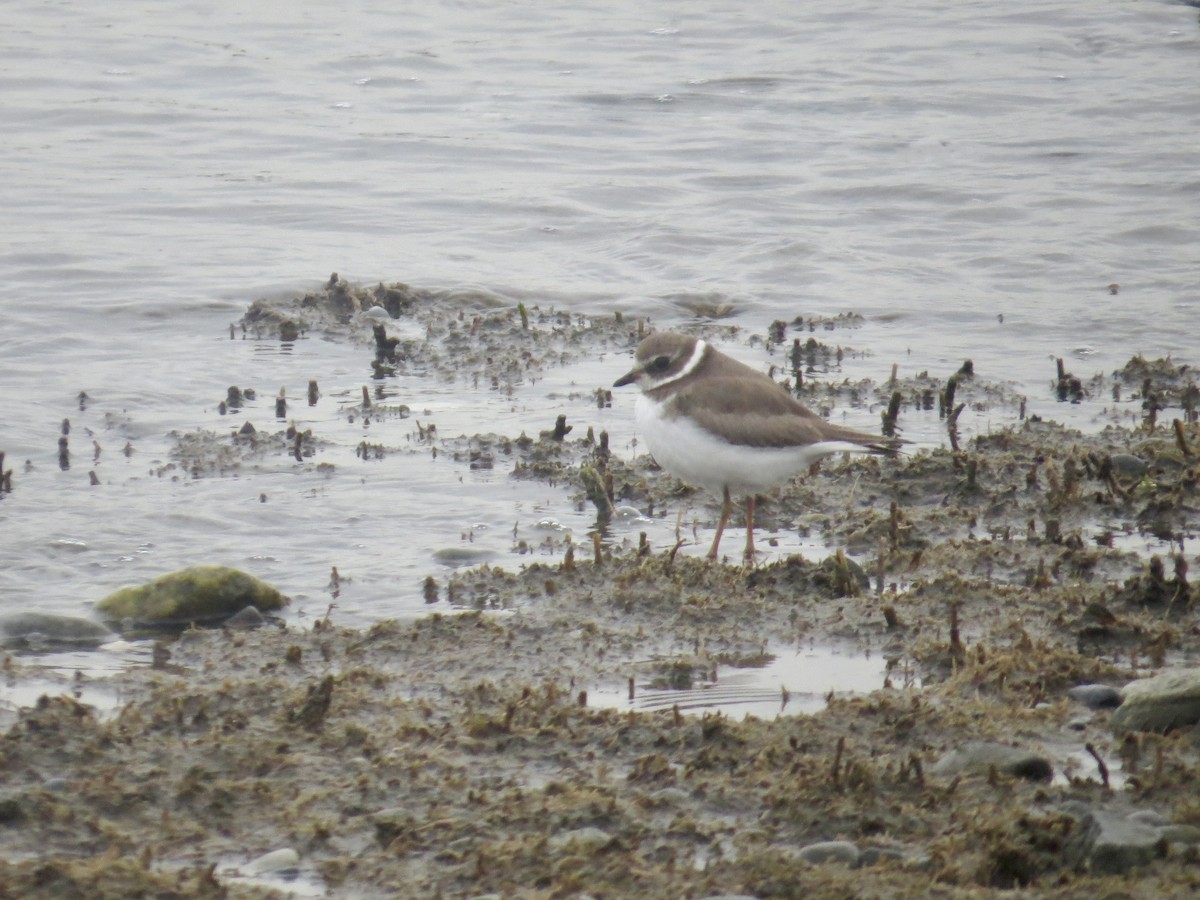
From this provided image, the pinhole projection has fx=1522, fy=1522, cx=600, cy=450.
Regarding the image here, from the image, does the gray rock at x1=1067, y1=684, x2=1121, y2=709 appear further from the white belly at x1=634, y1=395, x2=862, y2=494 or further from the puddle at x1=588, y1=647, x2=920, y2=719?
the white belly at x1=634, y1=395, x2=862, y2=494

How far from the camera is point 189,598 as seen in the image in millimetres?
6895

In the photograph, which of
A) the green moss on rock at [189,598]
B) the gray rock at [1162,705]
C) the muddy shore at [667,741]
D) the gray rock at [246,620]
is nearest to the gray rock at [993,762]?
the muddy shore at [667,741]

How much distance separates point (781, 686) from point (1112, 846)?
6.32ft

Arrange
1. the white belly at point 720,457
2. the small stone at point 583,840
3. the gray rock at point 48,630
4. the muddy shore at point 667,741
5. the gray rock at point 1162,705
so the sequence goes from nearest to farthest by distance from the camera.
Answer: the muddy shore at point 667,741 < the small stone at point 583,840 < the gray rock at point 1162,705 < the gray rock at point 48,630 < the white belly at point 720,457

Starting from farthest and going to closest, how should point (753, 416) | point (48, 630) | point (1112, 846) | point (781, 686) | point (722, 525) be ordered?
point (722, 525) < point (753, 416) < point (48, 630) < point (781, 686) < point (1112, 846)

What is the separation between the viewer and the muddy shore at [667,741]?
431 centimetres

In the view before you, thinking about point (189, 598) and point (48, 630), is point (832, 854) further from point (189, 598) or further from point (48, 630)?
point (48, 630)

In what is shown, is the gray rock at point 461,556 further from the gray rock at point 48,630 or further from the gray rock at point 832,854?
the gray rock at point 832,854

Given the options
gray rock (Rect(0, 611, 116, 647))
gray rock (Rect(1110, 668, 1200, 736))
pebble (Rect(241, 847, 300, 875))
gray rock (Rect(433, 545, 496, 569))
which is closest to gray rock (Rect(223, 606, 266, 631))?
gray rock (Rect(0, 611, 116, 647))

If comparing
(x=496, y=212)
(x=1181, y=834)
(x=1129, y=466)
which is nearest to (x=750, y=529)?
(x=1129, y=466)

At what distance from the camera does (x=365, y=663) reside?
6254mm

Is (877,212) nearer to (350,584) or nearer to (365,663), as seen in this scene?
(350,584)

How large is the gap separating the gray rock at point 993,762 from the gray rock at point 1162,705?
0.51 meters

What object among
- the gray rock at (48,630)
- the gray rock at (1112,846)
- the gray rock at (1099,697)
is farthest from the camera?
the gray rock at (48,630)
